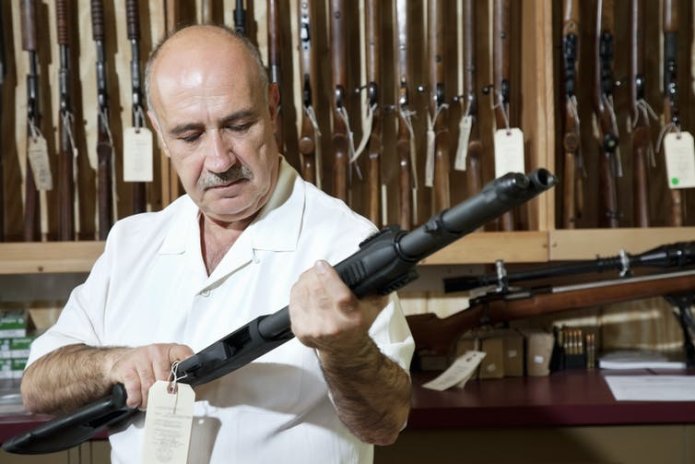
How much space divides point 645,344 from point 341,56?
125 cm

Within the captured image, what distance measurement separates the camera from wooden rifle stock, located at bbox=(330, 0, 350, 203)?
7.48ft

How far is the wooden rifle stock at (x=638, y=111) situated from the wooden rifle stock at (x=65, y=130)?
1.56 meters

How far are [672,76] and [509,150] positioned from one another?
528mm

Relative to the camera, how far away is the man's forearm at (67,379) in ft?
4.10

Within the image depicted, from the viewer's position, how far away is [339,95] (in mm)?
2309

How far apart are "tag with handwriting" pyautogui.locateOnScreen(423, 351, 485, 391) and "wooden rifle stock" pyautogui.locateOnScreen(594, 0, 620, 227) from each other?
52 cm

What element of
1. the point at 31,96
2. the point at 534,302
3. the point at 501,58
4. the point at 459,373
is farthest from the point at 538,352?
the point at 31,96

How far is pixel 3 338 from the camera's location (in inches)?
93.0

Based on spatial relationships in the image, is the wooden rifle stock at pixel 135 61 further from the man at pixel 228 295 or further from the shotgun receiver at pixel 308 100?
the man at pixel 228 295

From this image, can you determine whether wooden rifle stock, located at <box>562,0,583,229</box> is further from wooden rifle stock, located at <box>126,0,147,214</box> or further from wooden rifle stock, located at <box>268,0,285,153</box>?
wooden rifle stock, located at <box>126,0,147,214</box>

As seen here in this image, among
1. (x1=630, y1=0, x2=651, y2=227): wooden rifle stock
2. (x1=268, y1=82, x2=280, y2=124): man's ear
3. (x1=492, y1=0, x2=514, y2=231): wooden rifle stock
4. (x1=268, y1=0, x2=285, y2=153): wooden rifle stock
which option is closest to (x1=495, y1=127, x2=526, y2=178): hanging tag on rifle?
(x1=492, y1=0, x2=514, y2=231): wooden rifle stock

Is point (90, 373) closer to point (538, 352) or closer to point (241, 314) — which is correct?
point (241, 314)

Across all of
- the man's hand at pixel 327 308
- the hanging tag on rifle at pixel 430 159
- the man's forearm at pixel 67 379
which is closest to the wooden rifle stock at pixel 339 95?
the hanging tag on rifle at pixel 430 159

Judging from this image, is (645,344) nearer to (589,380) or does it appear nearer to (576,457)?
(589,380)
